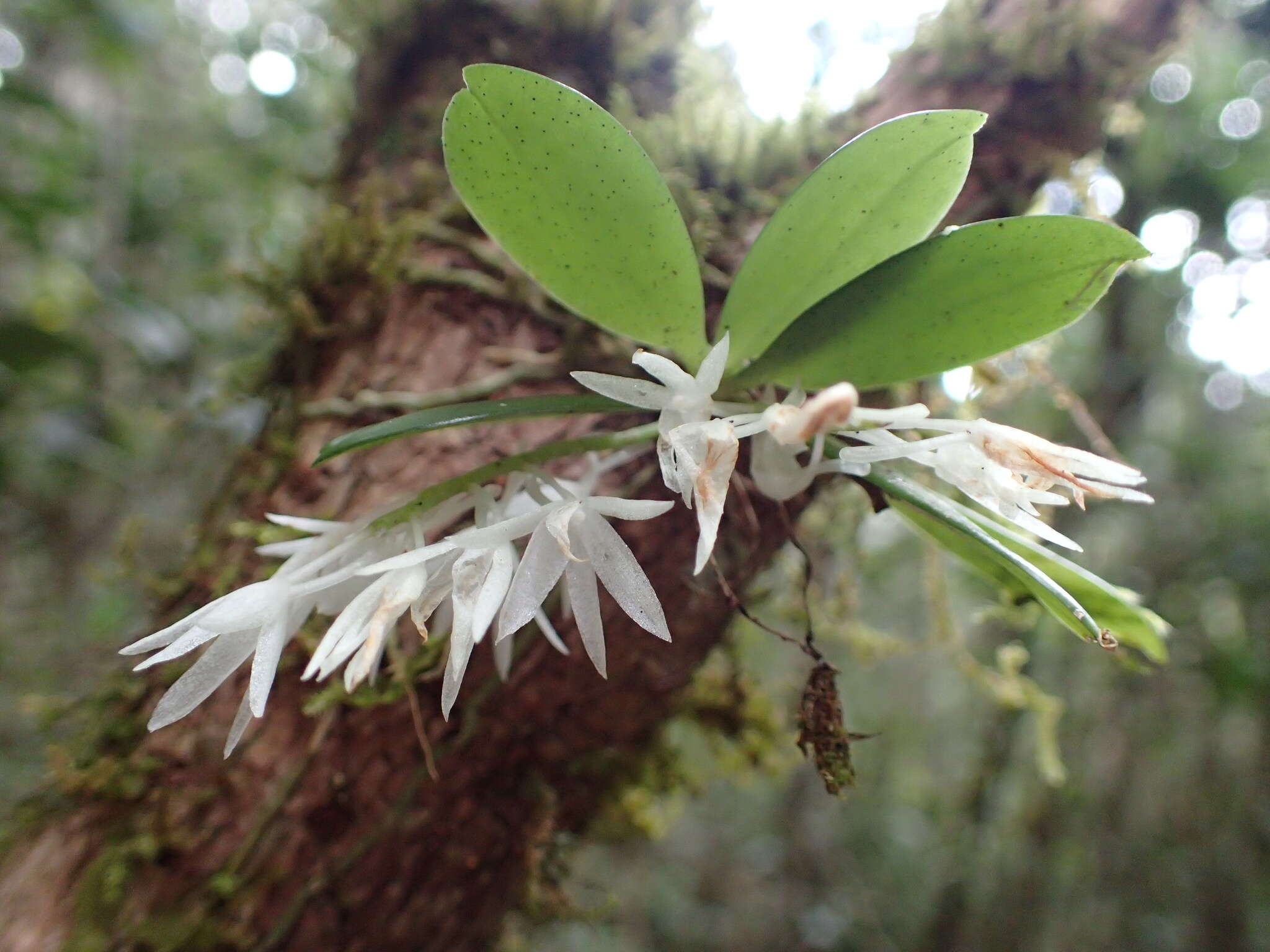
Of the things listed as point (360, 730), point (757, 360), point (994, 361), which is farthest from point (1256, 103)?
point (360, 730)

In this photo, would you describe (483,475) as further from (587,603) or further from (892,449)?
(892,449)

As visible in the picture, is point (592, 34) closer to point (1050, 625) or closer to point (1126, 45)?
point (1126, 45)

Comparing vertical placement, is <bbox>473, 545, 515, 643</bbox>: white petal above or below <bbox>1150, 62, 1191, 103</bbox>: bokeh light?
below

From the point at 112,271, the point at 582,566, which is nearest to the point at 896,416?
the point at 582,566

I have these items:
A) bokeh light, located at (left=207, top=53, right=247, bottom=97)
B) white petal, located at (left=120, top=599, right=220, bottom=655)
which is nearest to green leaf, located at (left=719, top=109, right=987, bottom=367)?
white petal, located at (left=120, top=599, right=220, bottom=655)

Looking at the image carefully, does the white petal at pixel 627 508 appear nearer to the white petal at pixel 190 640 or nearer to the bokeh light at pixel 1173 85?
the white petal at pixel 190 640

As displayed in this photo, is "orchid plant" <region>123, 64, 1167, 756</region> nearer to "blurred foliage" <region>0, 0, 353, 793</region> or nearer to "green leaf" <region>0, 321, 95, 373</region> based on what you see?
"blurred foliage" <region>0, 0, 353, 793</region>

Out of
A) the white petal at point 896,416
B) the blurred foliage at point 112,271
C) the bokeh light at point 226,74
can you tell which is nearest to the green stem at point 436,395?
the white petal at point 896,416

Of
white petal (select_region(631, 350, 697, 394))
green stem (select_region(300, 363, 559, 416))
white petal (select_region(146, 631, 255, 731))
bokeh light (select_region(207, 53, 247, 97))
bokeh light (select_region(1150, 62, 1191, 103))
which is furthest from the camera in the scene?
bokeh light (select_region(207, 53, 247, 97))
